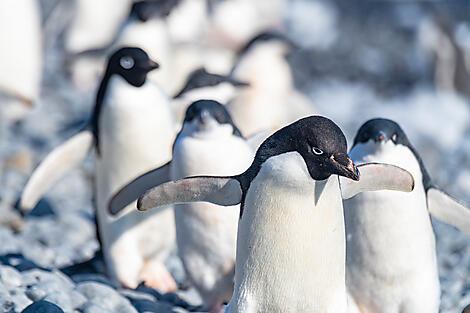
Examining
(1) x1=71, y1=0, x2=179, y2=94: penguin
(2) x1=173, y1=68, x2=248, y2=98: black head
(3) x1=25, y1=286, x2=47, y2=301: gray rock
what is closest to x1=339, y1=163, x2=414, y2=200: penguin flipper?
(3) x1=25, y1=286, x2=47, y2=301: gray rock

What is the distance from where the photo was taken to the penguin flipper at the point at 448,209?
3477 millimetres

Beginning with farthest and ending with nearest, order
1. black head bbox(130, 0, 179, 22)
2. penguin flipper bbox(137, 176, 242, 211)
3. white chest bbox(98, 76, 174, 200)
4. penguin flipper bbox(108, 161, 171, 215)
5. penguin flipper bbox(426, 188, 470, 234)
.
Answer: black head bbox(130, 0, 179, 22) < white chest bbox(98, 76, 174, 200) < penguin flipper bbox(108, 161, 171, 215) < penguin flipper bbox(426, 188, 470, 234) < penguin flipper bbox(137, 176, 242, 211)

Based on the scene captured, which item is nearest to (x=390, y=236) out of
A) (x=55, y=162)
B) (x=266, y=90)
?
(x=55, y=162)

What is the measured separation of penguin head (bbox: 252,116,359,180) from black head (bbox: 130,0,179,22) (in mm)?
3843

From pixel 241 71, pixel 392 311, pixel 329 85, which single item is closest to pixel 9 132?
pixel 241 71

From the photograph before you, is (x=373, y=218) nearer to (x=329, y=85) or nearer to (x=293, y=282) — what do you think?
(x=293, y=282)

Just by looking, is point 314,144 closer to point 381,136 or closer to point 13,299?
point 381,136

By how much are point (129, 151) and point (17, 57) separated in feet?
11.9

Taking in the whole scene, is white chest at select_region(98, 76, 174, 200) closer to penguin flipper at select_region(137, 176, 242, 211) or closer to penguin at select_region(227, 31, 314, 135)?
penguin flipper at select_region(137, 176, 242, 211)

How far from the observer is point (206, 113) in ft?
11.8

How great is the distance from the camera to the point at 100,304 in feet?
11.5

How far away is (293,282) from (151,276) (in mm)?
1552

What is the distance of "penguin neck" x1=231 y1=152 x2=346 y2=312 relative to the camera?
2.84m

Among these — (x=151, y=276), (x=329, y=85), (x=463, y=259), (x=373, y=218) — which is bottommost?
(x=329, y=85)
